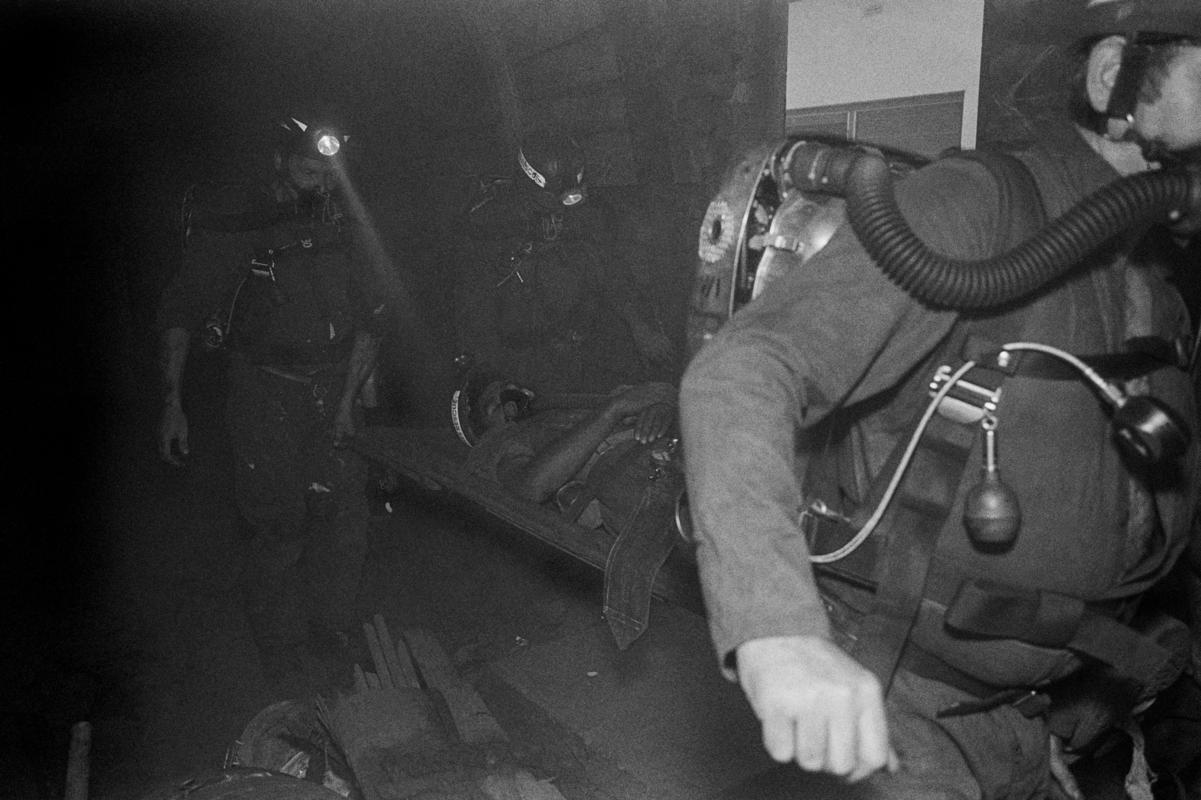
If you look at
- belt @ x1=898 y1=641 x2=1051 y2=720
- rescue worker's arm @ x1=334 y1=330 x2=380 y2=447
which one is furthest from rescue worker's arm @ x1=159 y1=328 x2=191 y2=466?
belt @ x1=898 y1=641 x2=1051 y2=720

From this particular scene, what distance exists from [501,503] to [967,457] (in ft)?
6.31

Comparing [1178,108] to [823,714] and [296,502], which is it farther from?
[296,502]

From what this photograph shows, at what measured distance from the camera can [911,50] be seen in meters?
3.40

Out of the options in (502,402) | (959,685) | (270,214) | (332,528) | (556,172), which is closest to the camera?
(959,685)

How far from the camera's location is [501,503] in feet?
10.0

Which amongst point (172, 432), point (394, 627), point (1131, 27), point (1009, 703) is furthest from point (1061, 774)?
point (172, 432)

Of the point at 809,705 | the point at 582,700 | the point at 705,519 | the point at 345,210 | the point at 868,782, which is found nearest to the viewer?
the point at 809,705

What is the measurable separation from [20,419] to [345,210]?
5984 mm

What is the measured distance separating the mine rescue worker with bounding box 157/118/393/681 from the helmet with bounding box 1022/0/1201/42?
3.87 m

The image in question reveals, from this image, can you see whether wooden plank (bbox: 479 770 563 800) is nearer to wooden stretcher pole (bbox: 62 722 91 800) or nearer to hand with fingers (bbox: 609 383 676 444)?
hand with fingers (bbox: 609 383 676 444)

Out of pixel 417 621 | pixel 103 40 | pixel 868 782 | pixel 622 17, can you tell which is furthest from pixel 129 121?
pixel 868 782

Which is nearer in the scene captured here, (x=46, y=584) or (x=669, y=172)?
(x=669, y=172)

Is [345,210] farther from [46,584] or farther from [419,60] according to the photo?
[46,584]

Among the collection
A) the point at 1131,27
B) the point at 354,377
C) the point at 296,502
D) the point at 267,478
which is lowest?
the point at 296,502
